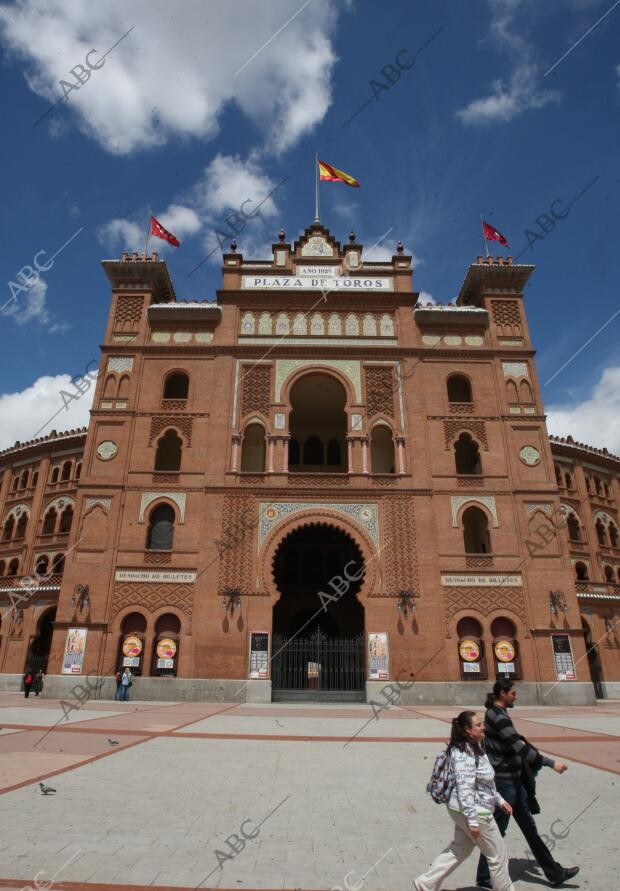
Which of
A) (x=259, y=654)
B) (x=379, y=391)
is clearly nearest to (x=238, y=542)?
(x=259, y=654)

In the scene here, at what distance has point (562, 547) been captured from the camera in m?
22.4

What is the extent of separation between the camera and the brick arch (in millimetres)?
21406

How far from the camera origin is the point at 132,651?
2088cm

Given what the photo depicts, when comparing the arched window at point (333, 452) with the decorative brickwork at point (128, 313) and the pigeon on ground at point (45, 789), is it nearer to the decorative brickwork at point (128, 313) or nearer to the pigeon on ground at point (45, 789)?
the decorative brickwork at point (128, 313)

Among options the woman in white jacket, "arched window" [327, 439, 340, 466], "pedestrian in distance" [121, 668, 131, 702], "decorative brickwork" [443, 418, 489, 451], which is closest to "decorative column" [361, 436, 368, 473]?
"decorative brickwork" [443, 418, 489, 451]

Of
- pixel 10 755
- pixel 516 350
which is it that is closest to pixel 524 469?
pixel 516 350

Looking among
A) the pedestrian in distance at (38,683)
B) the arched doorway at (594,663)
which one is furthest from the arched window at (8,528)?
the arched doorway at (594,663)

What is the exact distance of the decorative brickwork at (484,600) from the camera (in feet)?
70.4

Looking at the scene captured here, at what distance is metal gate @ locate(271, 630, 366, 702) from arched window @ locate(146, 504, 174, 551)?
5.63m

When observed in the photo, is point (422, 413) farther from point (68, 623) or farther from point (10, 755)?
point (10, 755)

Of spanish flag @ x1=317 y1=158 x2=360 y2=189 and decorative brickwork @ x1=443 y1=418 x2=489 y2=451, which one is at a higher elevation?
spanish flag @ x1=317 y1=158 x2=360 y2=189

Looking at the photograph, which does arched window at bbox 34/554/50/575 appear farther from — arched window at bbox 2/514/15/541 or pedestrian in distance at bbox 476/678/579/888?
pedestrian in distance at bbox 476/678/579/888

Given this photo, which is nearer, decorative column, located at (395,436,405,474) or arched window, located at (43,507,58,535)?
decorative column, located at (395,436,405,474)

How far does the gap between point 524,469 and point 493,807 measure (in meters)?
21.0
